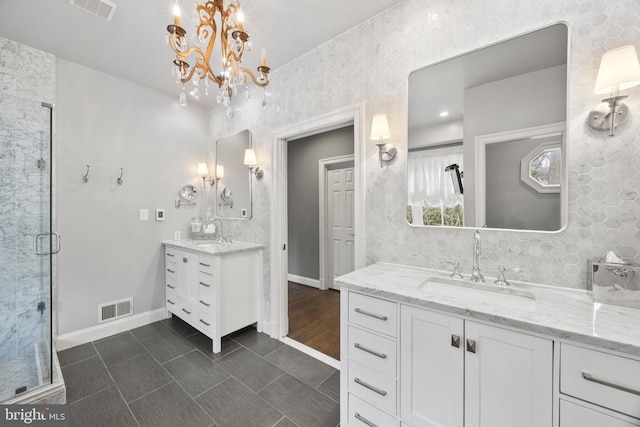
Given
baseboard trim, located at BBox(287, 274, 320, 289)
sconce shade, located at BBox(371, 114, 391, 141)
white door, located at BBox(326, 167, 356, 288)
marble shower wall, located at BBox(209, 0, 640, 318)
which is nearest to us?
marble shower wall, located at BBox(209, 0, 640, 318)

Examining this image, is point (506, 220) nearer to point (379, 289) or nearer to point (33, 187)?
point (379, 289)

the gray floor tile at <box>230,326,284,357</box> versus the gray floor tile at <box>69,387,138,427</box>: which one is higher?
the gray floor tile at <box>230,326,284,357</box>

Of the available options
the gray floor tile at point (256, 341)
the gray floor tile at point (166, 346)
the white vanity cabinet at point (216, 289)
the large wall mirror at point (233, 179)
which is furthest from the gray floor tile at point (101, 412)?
the large wall mirror at point (233, 179)

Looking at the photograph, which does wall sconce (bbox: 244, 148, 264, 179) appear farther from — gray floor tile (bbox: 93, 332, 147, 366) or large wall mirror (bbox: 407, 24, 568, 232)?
gray floor tile (bbox: 93, 332, 147, 366)

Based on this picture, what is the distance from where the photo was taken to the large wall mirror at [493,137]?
1.35m

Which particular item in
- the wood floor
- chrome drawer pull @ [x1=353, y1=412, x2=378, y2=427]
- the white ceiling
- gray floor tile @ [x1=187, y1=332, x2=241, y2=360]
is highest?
the white ceiling

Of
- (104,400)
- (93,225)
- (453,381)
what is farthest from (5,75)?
(453,381)

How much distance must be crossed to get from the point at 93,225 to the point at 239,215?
57.1 inches

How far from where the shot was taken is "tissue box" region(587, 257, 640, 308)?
1.08m

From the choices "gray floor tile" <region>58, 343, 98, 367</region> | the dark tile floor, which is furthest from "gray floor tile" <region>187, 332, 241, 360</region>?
"gray floor tile" <region>58, 343, 98, 367</region>

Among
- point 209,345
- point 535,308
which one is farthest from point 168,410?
point 535,308

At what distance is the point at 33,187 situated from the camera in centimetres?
196

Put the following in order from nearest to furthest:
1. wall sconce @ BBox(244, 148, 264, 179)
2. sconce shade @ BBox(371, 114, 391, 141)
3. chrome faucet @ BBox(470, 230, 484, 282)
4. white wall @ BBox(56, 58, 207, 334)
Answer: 1. chrome faucet @ BBox(470, 230, 484, 282)
2. sconce shade @ BBox(371, 114, 391, 141)
3. white wall @ BBox(56, 58, 207, 334)
4. wall sconce @ BBox(244, 148, 264, 179)

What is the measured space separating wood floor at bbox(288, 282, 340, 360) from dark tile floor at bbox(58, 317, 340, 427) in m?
0.22
